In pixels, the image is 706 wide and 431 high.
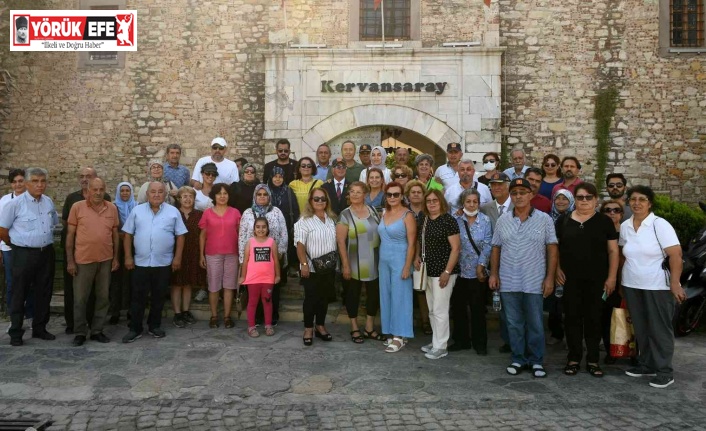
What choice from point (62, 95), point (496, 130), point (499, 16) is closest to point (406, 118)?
point (496, 130)

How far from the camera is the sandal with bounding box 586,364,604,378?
4.88 meters

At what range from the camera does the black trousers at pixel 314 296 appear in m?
5.84

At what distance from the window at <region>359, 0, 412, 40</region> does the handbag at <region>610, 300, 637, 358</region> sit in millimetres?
8260

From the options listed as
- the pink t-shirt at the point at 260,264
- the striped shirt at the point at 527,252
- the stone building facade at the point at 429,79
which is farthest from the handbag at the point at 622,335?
the stone building facade at the point at 429,79

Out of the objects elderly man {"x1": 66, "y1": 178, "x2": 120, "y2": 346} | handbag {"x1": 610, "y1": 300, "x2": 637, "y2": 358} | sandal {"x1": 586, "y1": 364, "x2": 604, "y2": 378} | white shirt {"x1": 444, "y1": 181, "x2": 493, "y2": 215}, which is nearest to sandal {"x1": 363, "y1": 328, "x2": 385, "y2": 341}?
white shirt {"x1": 444, "y1": 181, "x2": 493, "y2": 215}

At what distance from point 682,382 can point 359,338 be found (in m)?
3.16

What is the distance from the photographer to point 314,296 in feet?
19.2

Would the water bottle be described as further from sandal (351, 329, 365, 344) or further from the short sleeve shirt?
sandal (351, 329, 365, 344)

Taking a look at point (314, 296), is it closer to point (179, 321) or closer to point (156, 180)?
point (179, 321)

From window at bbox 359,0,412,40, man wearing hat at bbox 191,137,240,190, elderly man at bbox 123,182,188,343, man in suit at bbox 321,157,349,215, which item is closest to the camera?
elderly man at bbox 123,182,188,343

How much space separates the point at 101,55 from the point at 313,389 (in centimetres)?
1080

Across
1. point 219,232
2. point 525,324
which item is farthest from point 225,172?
point 525,324

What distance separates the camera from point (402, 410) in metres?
4.14

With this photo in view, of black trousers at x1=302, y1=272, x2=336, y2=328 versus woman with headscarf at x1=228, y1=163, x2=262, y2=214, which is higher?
woman with headscarf at x1=228, y1=163, x2=262, y2=214
